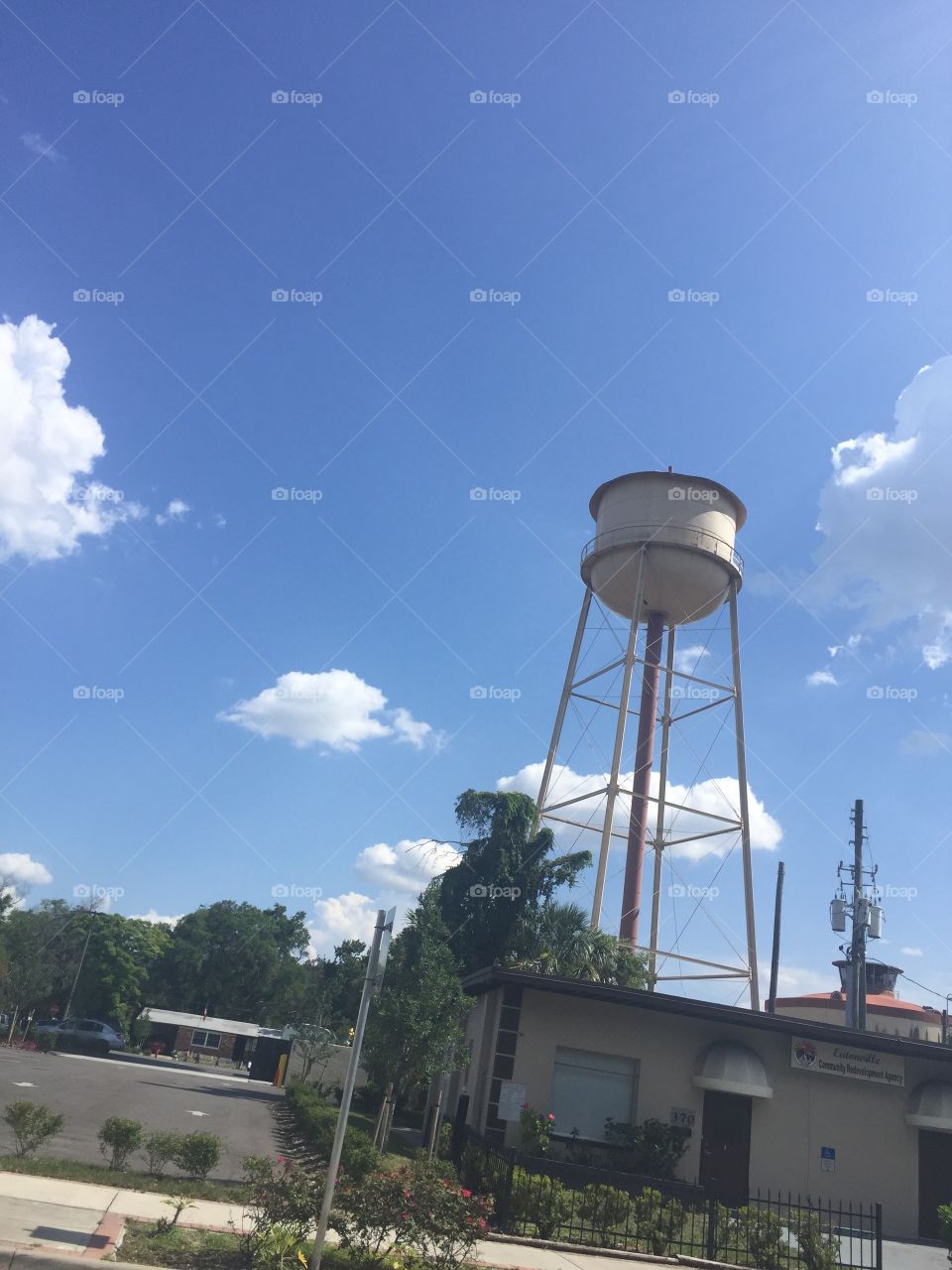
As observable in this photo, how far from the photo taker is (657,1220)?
541 inches

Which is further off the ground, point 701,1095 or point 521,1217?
point 701,1095

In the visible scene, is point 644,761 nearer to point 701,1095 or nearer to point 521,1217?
point 701,1095

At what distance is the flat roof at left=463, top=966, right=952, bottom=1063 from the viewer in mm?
19750

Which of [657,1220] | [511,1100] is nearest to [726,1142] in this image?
[511,1100]

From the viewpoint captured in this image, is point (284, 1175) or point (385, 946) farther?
point (284, 1175)

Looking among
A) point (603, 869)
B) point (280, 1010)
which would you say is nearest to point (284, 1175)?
point (603, 869)

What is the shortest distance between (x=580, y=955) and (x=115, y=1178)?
54.8ft

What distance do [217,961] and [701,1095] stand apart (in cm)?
6946

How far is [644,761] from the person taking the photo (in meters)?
30.5

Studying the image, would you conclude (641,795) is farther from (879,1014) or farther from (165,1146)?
(879,1014)

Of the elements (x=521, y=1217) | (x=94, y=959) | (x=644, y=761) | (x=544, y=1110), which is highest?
(x=644, y=761)

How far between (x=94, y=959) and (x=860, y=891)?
53.4m

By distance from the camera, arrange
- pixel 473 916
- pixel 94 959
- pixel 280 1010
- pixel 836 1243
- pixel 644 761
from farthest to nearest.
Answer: pixel 280 1010
pixel 94 959
pixel 473 916
pixel 644 761
pixel 836 1243

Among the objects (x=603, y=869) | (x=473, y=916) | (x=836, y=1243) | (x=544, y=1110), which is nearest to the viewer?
(x=836, y=1243)
